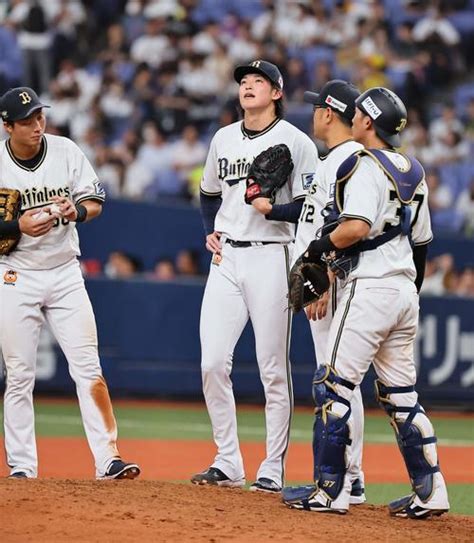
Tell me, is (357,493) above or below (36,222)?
below

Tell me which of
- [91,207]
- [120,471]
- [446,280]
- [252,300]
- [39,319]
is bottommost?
[120,471]

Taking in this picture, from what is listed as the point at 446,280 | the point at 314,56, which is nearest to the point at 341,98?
the point at 446,280

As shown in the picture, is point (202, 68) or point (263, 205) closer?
point (263, 205)

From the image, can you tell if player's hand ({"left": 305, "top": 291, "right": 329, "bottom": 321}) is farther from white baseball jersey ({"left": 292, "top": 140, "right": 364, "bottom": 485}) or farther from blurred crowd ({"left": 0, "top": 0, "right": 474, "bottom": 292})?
blurred crowd ({"left": 0, "top": 0, "right": 474, "bottom": 292})

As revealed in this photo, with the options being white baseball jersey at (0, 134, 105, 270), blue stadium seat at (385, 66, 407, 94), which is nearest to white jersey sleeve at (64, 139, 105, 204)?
white baseball jersey at (0, 134, 105, 270)

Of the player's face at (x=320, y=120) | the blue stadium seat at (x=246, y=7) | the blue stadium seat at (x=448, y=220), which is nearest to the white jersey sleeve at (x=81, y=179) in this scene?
the player's face at (x=320, y=120)

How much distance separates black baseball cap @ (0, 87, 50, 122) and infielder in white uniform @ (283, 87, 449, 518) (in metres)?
1.94

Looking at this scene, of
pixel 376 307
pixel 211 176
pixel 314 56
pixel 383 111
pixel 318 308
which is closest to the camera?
pixel 376 307

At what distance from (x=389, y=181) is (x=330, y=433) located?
135 centimetres

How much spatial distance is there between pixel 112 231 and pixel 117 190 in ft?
4.37

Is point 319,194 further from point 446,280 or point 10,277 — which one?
point 446,280

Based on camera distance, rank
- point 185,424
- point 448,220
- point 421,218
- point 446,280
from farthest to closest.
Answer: point 448,220 → point 446,280 → point 185,424 → point 421,218

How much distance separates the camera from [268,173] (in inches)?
294

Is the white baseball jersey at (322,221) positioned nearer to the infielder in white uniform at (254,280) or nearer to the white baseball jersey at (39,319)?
the infielder in white uniform at (254,280)
